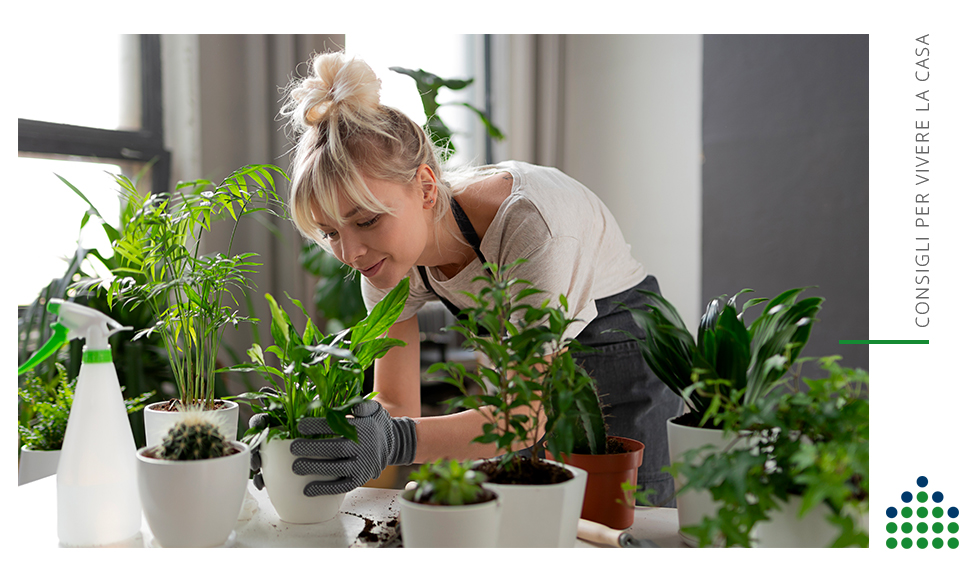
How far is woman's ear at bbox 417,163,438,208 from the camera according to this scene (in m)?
1.03

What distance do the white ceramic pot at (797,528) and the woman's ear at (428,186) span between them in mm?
693

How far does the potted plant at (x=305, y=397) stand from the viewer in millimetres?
679

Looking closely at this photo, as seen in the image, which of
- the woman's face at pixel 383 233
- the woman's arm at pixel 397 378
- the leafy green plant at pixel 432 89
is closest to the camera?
the woman's face at pixel 383 233

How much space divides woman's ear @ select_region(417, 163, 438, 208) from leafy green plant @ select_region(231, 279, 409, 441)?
1.17ft

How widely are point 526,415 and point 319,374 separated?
0.23 metres

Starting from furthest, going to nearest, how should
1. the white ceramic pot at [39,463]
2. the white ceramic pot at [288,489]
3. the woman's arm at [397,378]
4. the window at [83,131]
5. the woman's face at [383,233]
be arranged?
the window at [83,131], the woman's arm at [397,378], the white ceramic pot at [39,463], the woman's face at [383,233], the white ceramic pot at [288,489]

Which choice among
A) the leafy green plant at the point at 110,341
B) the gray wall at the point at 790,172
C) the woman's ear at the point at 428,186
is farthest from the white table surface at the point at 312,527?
the gray wall at the point at 790,172

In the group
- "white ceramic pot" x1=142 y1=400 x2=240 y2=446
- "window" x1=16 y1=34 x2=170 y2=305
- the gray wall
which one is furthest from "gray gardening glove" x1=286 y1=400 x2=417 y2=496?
the gray wall

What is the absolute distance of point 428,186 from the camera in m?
1.05

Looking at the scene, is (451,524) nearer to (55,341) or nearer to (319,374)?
(319,374)

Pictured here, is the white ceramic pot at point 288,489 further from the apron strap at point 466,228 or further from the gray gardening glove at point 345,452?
the apron strap at point 466,228

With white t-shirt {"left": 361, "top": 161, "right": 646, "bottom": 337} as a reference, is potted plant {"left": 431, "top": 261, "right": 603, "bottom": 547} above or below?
below
